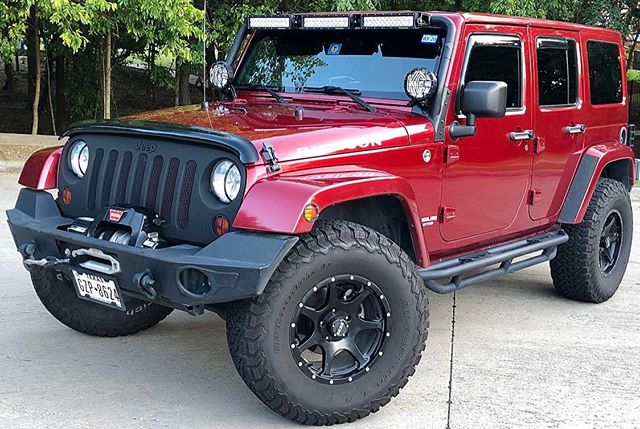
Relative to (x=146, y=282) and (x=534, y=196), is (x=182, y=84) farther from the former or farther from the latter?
(x=146, y=282)

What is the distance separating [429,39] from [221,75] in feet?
4.65

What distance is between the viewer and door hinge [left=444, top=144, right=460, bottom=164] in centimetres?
467

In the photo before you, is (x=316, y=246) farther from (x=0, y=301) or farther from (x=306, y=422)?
(x=0, y=301)

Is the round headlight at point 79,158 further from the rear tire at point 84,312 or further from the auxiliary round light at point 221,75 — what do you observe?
the auxiliary round light at point 221,75

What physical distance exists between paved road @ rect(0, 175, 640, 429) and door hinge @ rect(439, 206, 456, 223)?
32.9 inches

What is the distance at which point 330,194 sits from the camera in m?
3.74

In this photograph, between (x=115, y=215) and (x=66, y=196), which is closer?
(x=115, y=215)

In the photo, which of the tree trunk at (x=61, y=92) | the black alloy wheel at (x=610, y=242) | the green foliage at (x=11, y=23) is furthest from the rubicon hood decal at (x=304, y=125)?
the tree trunk at (x=61, y=92)

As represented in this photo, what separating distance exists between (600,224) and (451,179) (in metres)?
1.79

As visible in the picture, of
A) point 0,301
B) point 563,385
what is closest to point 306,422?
point 563,385

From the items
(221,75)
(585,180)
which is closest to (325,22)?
(221,75)

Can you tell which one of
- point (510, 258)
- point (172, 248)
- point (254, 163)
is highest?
point (254, 163)

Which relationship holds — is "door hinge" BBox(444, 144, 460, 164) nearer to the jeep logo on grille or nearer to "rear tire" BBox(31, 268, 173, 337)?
the jeep logo on grille

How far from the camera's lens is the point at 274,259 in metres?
3.54
